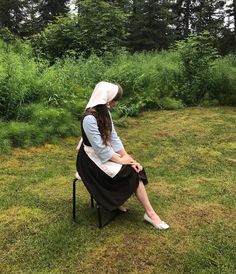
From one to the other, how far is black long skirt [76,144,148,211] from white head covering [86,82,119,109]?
0.56 m

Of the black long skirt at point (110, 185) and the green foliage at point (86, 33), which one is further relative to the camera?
the green foliage at point (86, 33)

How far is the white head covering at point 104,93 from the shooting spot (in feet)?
12.2

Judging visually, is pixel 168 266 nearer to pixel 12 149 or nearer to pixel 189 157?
pixel 189 157

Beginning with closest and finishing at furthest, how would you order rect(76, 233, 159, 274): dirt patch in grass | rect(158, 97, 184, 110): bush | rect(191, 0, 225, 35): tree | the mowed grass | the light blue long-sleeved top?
rect(76, 233, 159, 274): dirt patch in grass, the mowed grass, the light blue long-sleeved top, rect(158, 97, 184, 110): bush, rect(191, 0, 225, 35): tree

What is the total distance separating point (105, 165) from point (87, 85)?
513 centimetres

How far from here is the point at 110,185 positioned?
3.74 metres

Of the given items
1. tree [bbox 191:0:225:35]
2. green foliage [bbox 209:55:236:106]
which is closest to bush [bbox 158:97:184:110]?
green foliage [bbox 209:55:236:106]

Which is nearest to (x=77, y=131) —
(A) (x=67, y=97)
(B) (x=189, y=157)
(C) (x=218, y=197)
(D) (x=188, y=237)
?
(A) (x=67, y=97)

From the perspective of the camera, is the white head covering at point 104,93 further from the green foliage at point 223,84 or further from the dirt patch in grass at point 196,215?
the green foliage at point 223,84

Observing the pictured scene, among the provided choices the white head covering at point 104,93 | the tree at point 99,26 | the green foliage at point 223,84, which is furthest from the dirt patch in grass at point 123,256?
the tree at point 99,26

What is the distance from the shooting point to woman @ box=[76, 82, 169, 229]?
368 cm

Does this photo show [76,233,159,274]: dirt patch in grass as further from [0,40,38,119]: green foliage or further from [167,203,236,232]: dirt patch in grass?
[0,40,38,119]: green foliage

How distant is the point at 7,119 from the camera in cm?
667

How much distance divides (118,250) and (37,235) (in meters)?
0.81
